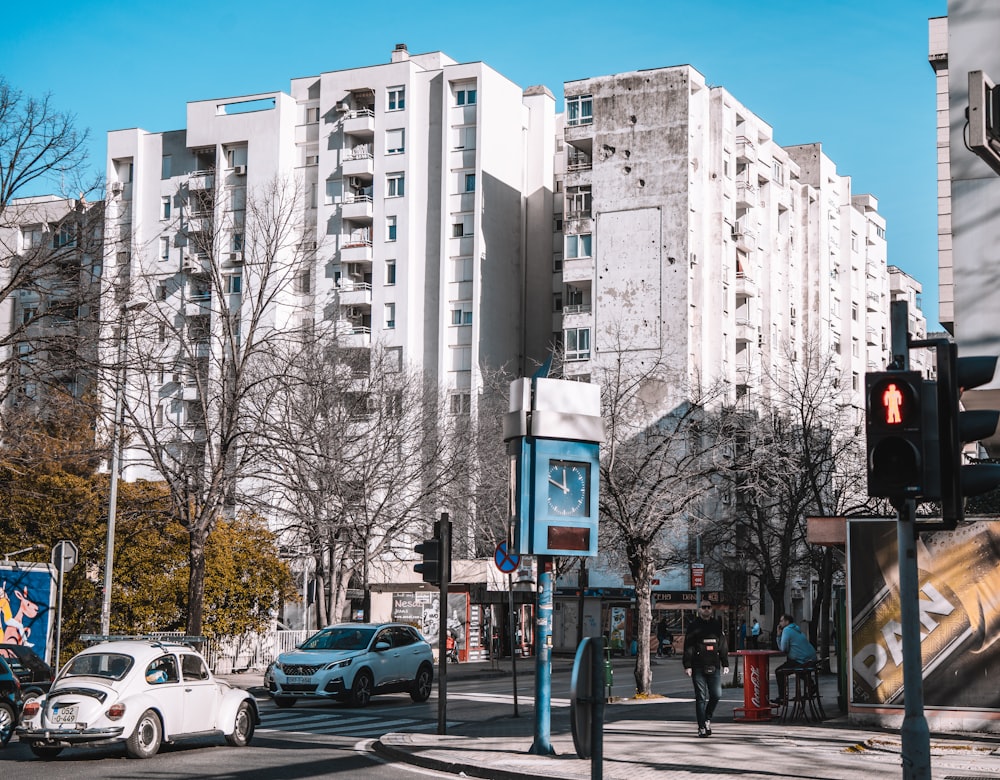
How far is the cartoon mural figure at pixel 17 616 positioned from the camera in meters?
28.2

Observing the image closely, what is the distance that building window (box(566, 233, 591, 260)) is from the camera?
69.2 metres

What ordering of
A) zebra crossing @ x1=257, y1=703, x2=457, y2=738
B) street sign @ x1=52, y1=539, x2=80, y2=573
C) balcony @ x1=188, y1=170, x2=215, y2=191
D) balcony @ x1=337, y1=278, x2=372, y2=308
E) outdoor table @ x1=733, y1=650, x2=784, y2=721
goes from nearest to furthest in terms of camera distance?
zebra crossing @ x1=257, y1=703, x2=457, y2=738 < outdoor table @ x1=733, y1=650, x2=784, y2=721 < street sign @ x1=52, y1=539, x2=80, y2=573 < balcony @ x1=337, y1=278, x2=372, y2=308 < balcony @ x1=188, y1=170, x2=215, y2=191

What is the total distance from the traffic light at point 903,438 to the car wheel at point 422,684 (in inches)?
831

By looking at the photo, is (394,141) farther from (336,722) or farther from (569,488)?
(569,488)

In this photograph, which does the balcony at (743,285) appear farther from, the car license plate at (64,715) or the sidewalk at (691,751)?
the car license plate at (64,715)

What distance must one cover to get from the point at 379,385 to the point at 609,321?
21878mm

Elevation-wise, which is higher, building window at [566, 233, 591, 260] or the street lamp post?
building window at [566, 233, 591, 260]

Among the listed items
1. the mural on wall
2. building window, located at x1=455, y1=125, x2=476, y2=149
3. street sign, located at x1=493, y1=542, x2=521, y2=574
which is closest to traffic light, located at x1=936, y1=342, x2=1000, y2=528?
street sign, located at x1=493, y1=542, x2=521, y2=574

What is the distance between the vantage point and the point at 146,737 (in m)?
16.5

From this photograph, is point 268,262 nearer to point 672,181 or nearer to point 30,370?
point 30,370

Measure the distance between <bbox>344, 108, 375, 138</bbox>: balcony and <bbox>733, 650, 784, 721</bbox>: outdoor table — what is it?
55759 millimetres

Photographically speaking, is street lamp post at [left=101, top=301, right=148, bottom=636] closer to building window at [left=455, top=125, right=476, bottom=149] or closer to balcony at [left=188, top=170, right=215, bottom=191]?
building window at [left=455, top=125, right=476, bottom=149]

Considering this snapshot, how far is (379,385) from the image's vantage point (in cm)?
4859

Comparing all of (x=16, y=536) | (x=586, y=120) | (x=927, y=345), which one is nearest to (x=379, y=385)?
(x=16, y=536)
